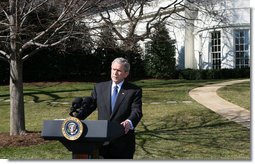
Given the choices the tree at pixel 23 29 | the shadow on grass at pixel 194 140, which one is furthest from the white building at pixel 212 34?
the tree at pixel 23 29

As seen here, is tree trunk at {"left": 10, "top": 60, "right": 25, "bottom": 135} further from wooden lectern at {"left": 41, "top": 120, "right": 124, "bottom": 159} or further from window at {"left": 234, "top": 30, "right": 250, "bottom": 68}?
window at {"left": 234, "top": 30, "right": 250, "bottom": 68}

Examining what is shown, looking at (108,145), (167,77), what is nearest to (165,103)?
(108,145)

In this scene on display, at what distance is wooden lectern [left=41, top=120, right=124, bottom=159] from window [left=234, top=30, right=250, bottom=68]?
649 inches

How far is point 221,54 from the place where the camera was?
62.3 ft

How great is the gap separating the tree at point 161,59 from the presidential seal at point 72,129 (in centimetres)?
1592

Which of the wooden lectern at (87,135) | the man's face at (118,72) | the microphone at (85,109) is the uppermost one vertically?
the man's face at (118,72)

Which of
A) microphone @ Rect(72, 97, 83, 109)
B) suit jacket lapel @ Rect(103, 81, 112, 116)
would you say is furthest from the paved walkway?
microphone @ Rect(72, 97, 83, 109)

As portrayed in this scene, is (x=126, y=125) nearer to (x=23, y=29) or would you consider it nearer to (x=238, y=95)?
(x=23, y=29)

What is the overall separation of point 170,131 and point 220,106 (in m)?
2.79

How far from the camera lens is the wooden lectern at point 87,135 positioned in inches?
107

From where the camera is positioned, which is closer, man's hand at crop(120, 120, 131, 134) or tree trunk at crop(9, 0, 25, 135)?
man's hand at crop(120, 120, 131, 134)

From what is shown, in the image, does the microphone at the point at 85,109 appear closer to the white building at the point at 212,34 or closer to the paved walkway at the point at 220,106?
the paved walkway at the point at 220,106

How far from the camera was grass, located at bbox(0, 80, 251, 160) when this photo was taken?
19.2 ft

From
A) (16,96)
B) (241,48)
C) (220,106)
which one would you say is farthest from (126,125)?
(241,48)
